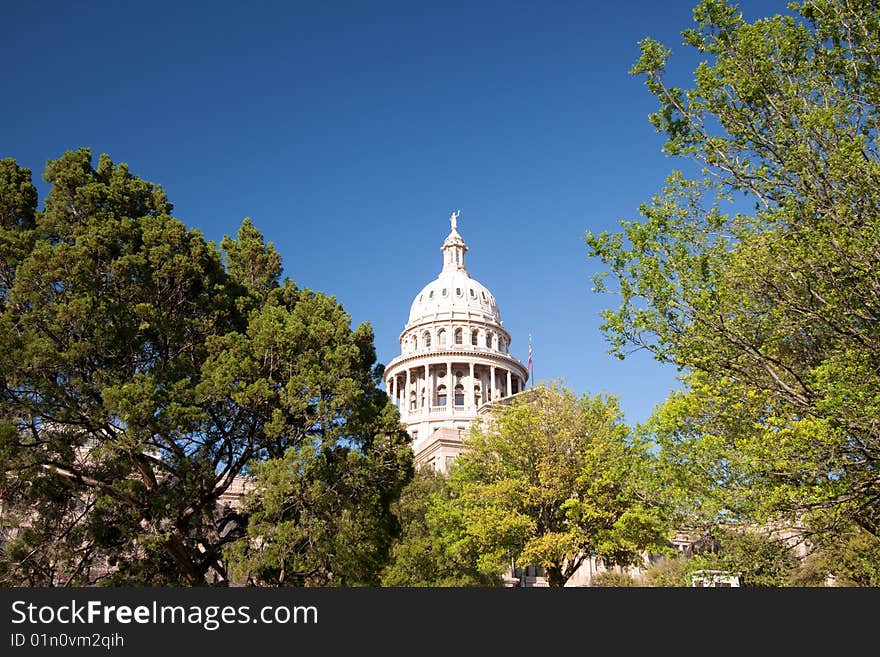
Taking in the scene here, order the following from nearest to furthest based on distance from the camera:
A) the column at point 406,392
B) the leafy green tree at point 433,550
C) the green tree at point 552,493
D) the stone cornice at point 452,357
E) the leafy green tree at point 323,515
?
the leafy green tree at point 323,515
the green tree at point 552,493
the leafy green tree at point 433,550
the stone cornice at point 452,357
the column at point 406,392

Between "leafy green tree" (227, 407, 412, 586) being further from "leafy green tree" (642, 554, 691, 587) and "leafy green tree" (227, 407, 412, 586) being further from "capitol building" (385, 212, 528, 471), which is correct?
"capitol building" (385, 212, 528, 471)

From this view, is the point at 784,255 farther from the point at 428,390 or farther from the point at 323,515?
the point at 428,390

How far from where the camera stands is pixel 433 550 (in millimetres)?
33438

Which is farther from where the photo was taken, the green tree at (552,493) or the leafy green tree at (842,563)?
the green tree at (552,493)

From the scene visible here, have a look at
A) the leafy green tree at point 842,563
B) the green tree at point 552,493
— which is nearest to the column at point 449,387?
the green tree at point 552,493

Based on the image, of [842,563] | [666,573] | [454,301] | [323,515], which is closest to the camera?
[323,515]

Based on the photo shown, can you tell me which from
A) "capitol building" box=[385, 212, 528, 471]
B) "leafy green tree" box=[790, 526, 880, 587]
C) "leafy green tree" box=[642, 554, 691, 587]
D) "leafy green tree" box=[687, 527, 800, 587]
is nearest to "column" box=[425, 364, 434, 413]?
"capitol building" box=[385, 212, 528, 471]

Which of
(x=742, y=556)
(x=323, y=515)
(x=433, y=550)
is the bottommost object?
(x=742, y=556)

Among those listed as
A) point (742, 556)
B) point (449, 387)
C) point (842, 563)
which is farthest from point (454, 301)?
point (742, 556)

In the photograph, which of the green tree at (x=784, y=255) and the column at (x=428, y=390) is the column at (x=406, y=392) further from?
the green tree at (x=784, y=255)

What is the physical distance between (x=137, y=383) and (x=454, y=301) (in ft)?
249

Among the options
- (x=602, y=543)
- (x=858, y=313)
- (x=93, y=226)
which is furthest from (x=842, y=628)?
(x=93, y=226)

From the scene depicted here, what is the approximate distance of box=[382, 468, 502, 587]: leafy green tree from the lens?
3184 cm

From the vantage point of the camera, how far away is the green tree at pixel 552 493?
1188 inches
